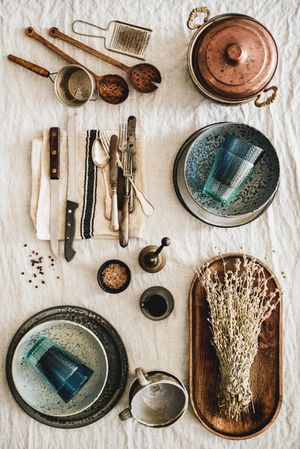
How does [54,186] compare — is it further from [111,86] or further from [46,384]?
[46,384]

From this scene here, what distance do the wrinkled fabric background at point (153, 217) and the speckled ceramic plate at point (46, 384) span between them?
58mm

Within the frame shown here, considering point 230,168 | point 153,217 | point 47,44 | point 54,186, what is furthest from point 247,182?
point 47,44

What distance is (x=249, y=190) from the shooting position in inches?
44.7

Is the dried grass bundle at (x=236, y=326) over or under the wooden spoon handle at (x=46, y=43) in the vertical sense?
under

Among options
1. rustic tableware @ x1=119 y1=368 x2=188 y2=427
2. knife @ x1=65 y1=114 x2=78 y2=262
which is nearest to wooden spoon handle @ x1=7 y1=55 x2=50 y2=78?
knife @ x1=65 y1=114 x2=78 y2=262

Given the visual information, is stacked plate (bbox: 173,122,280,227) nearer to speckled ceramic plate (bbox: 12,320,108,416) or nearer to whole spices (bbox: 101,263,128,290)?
whole spices (bbox: 101,263,128,290)

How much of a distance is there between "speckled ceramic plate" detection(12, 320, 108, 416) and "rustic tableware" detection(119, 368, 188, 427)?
105 mm

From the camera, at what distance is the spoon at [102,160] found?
3.71 ft

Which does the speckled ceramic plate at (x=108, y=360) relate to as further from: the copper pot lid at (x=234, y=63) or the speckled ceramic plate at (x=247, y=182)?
the copper pot lid at (x=234, y=63)

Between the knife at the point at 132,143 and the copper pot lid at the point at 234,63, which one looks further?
the knife at the point at 132,143

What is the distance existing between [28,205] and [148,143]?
34 cm

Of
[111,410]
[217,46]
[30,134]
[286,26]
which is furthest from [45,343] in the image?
[286,26]

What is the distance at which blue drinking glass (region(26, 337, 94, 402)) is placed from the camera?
3.51 ft

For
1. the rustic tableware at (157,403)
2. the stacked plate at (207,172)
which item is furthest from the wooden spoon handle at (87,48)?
the rustic tableware at (157,403)
